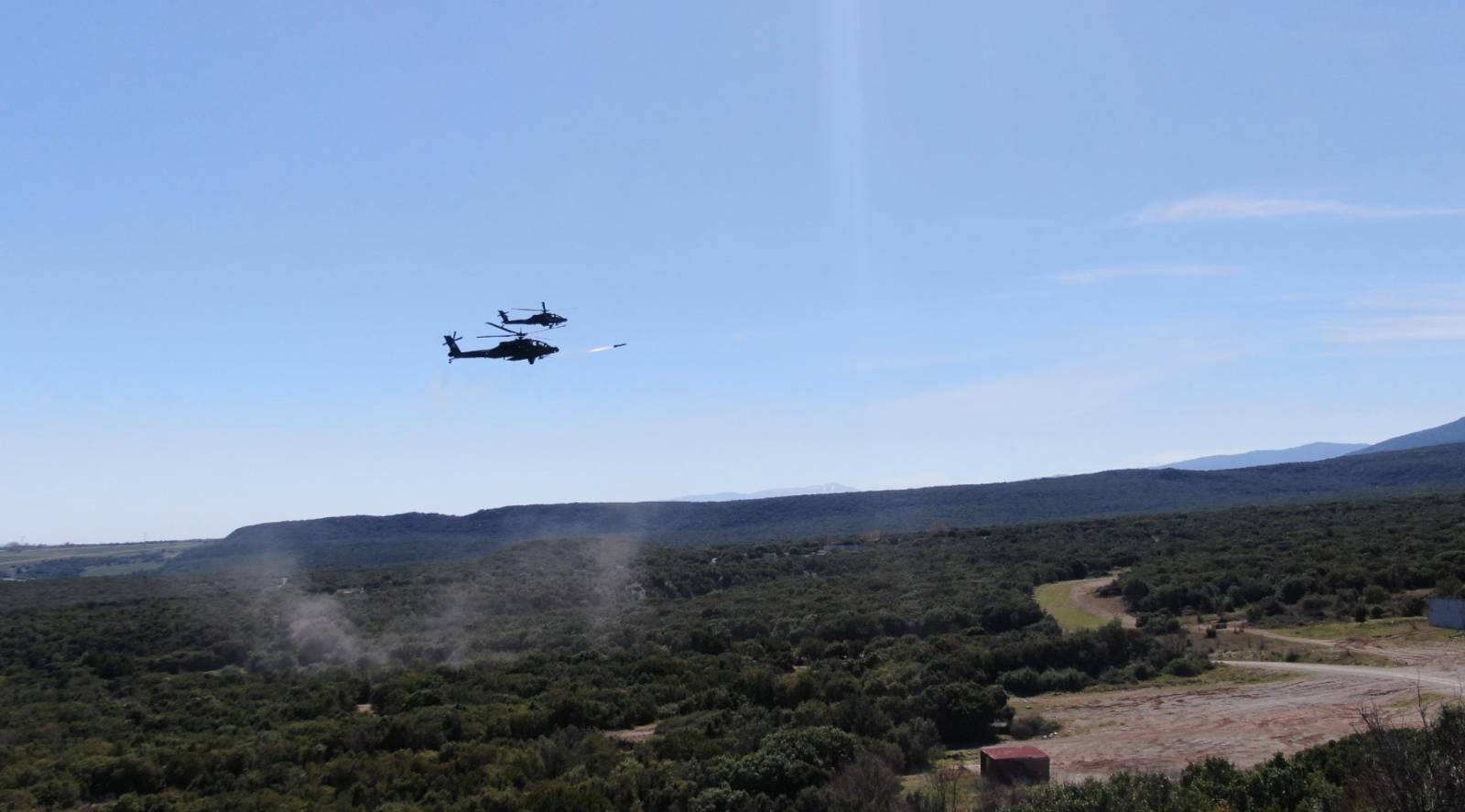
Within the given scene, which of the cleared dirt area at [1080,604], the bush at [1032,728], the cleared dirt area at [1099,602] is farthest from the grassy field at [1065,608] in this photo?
the bush at [1032,728]

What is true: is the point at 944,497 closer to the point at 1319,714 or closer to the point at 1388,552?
the point at 1388,552

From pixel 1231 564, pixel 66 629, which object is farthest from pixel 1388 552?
pixel 66 629

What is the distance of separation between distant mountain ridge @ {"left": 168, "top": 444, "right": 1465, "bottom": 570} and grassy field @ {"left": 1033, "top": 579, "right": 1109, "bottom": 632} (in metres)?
46.6

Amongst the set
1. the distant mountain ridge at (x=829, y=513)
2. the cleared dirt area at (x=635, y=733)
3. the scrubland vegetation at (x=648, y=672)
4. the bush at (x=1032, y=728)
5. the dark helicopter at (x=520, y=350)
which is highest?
the dark helicopter at (x=520, y=350)

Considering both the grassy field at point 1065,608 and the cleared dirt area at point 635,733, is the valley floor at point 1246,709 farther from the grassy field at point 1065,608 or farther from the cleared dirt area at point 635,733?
the grassy field at point 1065,608

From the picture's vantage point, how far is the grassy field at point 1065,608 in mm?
31812

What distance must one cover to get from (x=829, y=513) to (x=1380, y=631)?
8736cm

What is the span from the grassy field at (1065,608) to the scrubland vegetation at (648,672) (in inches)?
40.7

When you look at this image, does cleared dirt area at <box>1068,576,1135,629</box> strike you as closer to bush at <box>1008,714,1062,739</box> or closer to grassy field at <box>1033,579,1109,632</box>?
grassy field at <box>1033,579,1109,632</box>

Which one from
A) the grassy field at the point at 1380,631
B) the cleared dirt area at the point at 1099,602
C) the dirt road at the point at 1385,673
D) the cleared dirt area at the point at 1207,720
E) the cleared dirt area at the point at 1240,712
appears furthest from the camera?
the cleared dirt area at the point at 1099,602

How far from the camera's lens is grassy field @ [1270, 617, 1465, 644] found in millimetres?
25000

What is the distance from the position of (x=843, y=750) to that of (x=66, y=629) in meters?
39.5

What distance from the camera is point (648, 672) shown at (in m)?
26.5

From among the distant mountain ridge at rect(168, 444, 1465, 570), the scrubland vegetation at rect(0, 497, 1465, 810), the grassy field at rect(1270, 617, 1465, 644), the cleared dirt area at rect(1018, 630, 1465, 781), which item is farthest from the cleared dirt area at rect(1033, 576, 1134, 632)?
the distant mountain ridge at rect(168, 444, 1465, 570)
